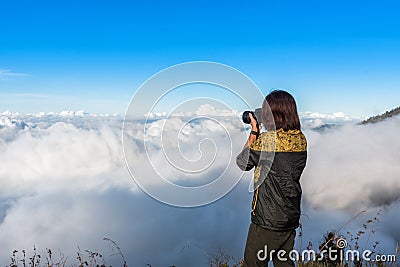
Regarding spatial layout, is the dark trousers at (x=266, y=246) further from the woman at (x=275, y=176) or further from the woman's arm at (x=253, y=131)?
the woman's arm at (x=253, y=131)

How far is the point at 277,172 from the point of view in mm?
3662

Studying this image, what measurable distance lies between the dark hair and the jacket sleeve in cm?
33

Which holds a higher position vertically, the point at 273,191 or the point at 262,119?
the point at 262,119

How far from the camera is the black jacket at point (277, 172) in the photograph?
3.62m

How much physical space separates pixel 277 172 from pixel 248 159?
1.13 ft

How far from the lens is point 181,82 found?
161 inches

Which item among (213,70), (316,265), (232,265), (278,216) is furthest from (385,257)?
(213,70)

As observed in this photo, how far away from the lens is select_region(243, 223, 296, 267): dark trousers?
3.79 meters

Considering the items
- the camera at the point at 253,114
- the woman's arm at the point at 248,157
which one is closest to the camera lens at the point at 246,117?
the camera at the point at 253,114

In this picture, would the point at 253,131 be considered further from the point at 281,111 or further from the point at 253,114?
the point at 281,111

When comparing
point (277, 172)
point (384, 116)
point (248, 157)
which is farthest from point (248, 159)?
point (384, 116)

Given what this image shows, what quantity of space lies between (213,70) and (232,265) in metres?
3.37

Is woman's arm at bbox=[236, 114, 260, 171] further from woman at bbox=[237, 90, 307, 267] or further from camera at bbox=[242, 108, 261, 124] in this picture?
camera at bbox=[242, 108, 261, 124]

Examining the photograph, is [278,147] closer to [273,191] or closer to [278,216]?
[273,191]
